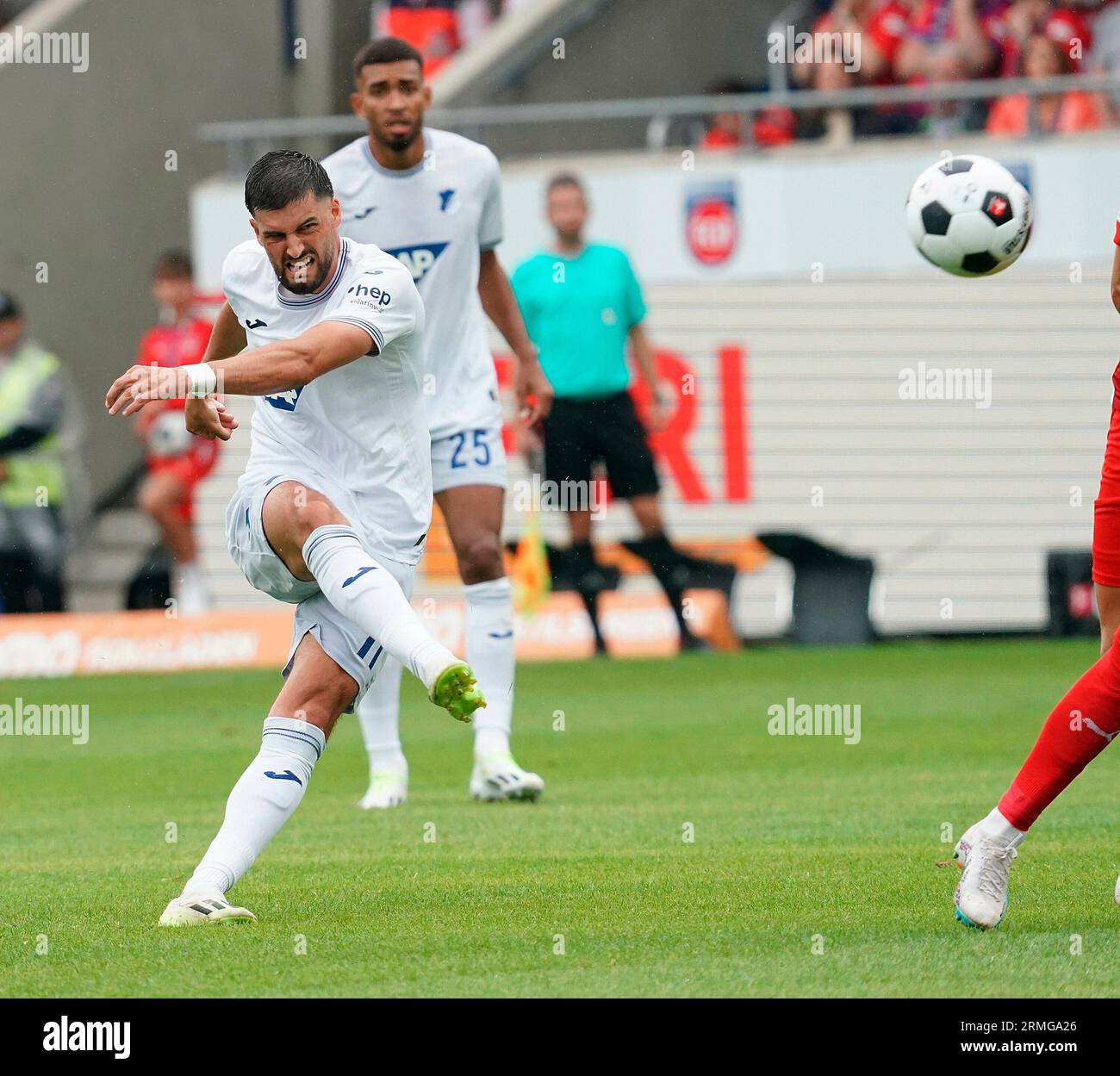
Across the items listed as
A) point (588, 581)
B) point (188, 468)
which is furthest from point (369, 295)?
point (188, 468)

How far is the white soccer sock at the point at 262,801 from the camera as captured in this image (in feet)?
17.8

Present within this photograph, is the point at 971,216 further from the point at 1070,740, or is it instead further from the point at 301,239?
the point at 301,239

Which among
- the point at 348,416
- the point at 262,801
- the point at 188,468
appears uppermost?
the point at 348,416

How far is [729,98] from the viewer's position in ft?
55.3

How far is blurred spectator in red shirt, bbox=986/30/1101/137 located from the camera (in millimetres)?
16281

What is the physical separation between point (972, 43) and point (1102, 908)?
12.6 metres

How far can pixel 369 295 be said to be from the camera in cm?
573

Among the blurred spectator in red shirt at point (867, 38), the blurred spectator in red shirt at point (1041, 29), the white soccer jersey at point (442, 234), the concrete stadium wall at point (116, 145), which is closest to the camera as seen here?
the white soccer jersey at point (442, 234)

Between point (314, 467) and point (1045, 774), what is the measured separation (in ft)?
7.04

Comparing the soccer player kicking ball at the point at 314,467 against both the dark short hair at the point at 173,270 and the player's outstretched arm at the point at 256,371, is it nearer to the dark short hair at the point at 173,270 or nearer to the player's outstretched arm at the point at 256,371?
the player's outstretched arm at the point at 256,371

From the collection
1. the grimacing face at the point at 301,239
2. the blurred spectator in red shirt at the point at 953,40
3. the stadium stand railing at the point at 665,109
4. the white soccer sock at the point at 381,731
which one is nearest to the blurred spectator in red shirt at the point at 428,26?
the stadium stand railing at the point at 665,109
